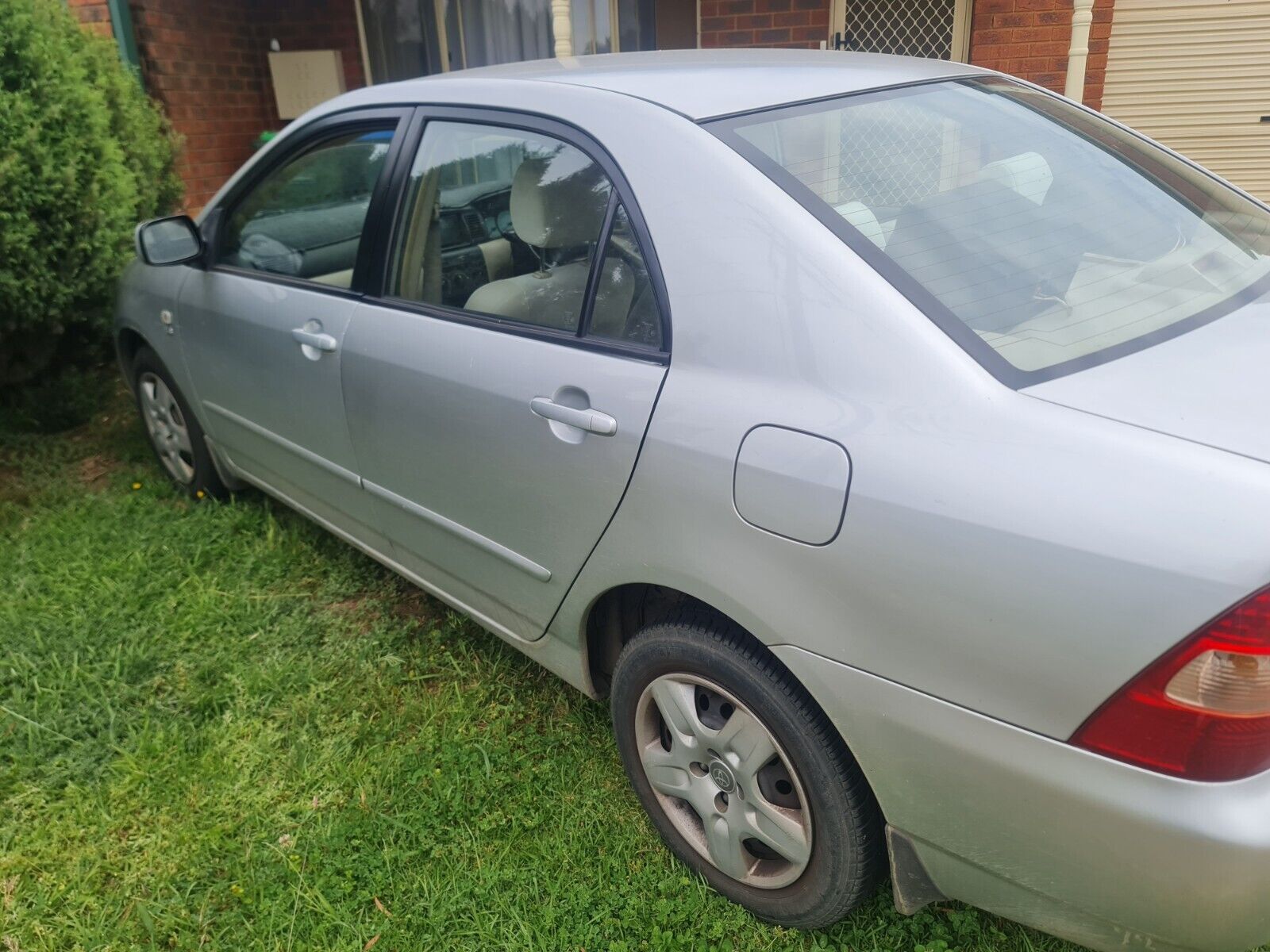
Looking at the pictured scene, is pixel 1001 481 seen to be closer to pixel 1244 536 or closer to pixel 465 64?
pixel 1244 536

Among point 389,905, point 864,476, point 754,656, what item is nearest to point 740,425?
point 864,476

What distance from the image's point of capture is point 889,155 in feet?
6.86

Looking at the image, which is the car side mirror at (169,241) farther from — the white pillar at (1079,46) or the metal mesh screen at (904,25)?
the metal mesh screen at (904,25)

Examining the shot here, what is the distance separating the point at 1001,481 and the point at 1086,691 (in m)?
0.32

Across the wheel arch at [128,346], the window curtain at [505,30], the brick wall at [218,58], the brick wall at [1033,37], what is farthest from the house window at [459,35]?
the wheel arch at [128,346]

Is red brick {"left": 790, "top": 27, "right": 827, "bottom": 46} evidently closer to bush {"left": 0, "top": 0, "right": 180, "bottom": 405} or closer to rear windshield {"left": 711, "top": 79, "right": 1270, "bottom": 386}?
bush {"left": 0, "top": 0, "right": 180, "bottom": 405}

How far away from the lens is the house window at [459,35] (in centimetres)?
767

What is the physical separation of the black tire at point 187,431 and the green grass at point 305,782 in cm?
38

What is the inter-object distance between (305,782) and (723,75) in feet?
6.79

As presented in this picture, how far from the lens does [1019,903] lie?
1674mm

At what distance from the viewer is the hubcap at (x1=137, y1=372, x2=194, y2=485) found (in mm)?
4070

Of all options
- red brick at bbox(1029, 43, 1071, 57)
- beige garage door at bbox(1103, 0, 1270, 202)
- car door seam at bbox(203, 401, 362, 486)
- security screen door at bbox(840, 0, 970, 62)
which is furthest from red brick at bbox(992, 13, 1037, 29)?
car door seam at bbox(203, 401, 362, 486)

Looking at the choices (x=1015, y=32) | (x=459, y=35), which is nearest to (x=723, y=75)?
(x=1015, y=32)

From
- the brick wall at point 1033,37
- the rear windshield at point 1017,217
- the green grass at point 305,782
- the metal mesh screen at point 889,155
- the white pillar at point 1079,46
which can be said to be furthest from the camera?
the brick wall at point 1033,37
